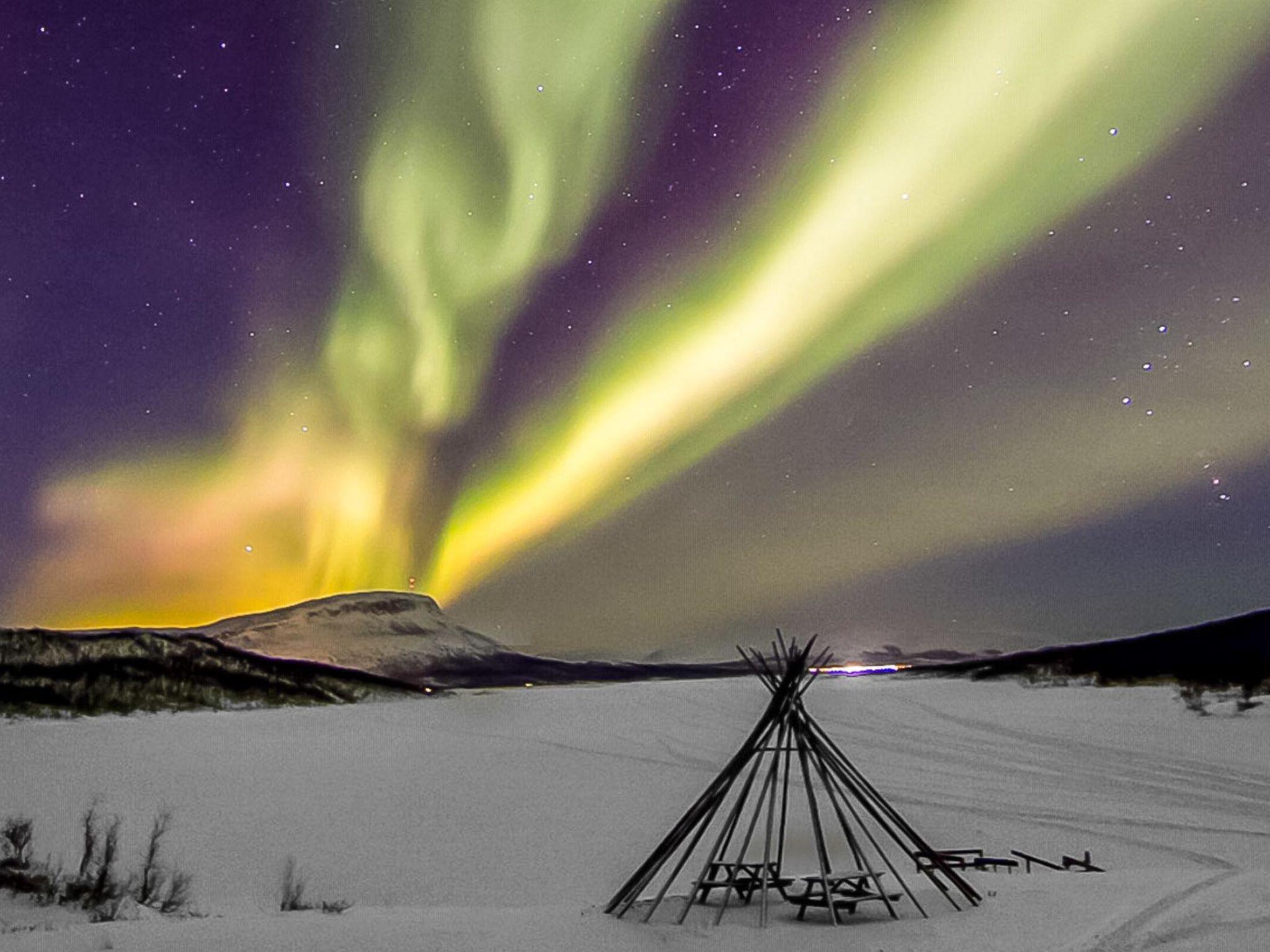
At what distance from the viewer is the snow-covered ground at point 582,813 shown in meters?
9.80

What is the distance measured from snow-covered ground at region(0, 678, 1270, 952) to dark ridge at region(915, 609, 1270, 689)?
733 centimetres

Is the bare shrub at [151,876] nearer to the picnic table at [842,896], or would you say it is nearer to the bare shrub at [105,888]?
the bare shrub at [105,888]

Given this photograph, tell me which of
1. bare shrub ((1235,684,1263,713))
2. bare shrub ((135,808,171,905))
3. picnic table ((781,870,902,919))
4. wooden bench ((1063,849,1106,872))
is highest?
bare shrub ((1235,684,1263,713))

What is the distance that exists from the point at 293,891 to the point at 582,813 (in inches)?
321

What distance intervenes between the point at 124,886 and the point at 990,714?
34832mm

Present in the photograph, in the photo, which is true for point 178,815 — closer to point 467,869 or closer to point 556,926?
point 467,869

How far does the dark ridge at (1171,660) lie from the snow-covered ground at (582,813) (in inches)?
288

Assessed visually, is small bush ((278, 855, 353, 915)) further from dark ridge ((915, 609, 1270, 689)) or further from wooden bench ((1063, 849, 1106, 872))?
dark ridge ((915, 609, 1270, 689))

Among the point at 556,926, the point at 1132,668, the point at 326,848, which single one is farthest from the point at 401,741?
the point at 1132,668

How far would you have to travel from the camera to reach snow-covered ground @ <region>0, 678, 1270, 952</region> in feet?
32.1

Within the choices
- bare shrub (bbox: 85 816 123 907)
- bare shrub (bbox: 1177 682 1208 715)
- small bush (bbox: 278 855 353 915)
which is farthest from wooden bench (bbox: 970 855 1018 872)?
bare shrub (bbox: 1177 682 1208 715)

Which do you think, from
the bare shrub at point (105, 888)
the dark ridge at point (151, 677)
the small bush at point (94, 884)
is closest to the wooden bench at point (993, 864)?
the small bush at point (94, 884)

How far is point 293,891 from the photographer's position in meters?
14.6

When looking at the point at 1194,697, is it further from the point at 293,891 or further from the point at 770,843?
the point at 293,891
